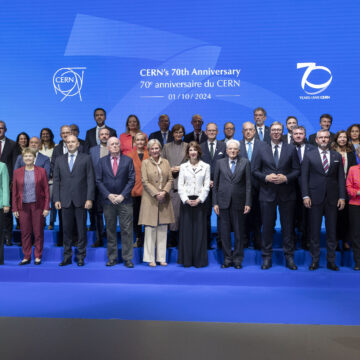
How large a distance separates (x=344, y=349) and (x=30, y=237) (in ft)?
11.4

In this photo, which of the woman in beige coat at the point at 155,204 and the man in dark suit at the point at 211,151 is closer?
the woman in beige coat at the point at 155,204

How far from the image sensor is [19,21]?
273 inches

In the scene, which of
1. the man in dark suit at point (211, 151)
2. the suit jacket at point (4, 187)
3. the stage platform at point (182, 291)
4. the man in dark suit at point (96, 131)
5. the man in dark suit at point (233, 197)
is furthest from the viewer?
the man in dark suit at point (96, 131)

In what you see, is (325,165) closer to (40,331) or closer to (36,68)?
(40,331)

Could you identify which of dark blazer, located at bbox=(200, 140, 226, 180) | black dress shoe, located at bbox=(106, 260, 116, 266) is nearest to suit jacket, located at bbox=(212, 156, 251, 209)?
dark blazer, located at bbox=(200, 140, 226, 180)

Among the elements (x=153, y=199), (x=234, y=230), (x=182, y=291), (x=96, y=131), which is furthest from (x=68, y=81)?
(x=182, y=291)

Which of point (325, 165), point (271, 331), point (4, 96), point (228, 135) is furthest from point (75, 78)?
point (271, 331)

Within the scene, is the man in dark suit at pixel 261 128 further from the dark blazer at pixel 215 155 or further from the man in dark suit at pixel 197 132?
the man in dark suit at pixel 197 132

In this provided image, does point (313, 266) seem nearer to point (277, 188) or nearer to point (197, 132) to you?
point (277, 188)

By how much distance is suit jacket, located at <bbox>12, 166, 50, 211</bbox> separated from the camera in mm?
4938

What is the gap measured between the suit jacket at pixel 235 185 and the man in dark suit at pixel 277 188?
0.44 ft

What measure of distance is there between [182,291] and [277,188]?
1.43 m

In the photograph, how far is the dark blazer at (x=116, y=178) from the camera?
190 inches

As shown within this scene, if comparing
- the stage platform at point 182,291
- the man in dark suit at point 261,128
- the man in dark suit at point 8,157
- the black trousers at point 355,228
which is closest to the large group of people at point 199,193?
the black trousers at point 355,228
